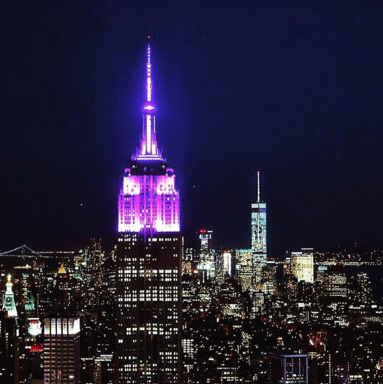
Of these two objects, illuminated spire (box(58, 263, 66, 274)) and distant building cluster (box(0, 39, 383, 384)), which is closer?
distant building cluster (box(0, 39, 383, 384))

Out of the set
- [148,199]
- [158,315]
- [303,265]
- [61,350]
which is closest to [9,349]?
[61,350]

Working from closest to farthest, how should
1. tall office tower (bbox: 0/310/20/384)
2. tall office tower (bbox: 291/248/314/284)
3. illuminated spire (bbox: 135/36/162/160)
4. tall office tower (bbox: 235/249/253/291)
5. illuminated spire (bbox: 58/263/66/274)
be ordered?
illuminated spire (bbox: 135/36/162/160)
tall office tower (bbox: 0/310/20/384)
illuminated spire (bbox: 58/263/66/274)
tall office tower (bbox: 291/248/314/284)
tall office tower (bbox: 235/249/253/291)

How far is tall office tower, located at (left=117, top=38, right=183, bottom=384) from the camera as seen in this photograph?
1458 centimetres

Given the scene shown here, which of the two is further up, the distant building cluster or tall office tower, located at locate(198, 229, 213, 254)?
tall office tower, located at locate(198, 229, 213, 254)

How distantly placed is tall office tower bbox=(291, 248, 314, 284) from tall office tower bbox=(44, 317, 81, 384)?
12.0 feet

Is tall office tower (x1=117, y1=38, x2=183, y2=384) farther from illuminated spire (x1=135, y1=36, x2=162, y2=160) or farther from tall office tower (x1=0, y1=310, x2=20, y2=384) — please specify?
tall office tower (x1=0, y1=310, x2=20, y2=384)

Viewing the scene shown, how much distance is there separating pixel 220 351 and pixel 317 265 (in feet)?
11.0

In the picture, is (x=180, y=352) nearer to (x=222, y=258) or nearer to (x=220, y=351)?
(x=220, y=351)

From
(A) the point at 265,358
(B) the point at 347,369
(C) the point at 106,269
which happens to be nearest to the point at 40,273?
(C) the point at 106,269

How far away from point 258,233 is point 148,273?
7.86 ft

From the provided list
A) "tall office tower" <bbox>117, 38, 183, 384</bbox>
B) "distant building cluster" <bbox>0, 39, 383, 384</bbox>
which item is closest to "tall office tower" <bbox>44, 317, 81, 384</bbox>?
"distant building cluster" <bbox>0, 39, 383, 384</bbox>

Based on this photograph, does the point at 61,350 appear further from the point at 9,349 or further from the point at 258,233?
the point at 258,233

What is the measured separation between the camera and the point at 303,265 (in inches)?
762

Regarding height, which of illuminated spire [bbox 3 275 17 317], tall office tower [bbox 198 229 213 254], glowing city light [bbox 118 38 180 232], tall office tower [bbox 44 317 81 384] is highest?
glowing city light [bbox 118 38 180 232]
